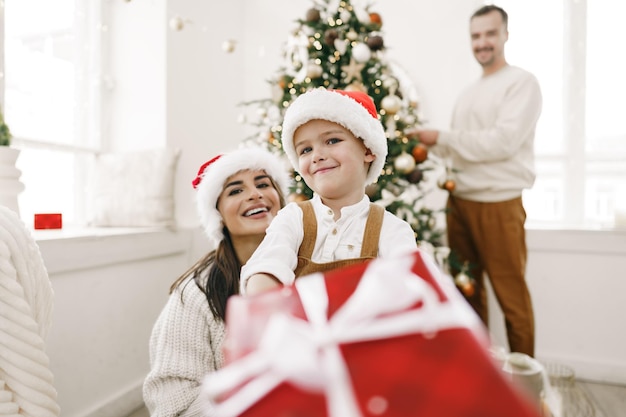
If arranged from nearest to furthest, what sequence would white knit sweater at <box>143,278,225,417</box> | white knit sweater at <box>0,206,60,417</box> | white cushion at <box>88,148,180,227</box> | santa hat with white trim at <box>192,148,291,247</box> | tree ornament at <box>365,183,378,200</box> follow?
white knit sweater at <box>0,206,60,417</box> < white knit sweater at <box>143,278,225,417</box> < santa hat with white trim at <box>192,148,291,247</box> < tree ornament at <box>365,183,378,200</box> < white cushion at <box>88,148,180,227</box>

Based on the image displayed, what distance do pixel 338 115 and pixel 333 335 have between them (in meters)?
0.55

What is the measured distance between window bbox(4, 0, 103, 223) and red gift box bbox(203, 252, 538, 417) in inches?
93.2

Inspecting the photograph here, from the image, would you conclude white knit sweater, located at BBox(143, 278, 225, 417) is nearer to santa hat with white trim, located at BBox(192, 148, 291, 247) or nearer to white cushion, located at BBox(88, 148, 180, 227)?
santa hat with white trim, located at BBox(192, 148, 291, 247)

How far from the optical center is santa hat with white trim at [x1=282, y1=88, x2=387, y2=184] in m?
0.84

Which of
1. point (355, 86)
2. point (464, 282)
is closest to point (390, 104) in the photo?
point (355, 86)

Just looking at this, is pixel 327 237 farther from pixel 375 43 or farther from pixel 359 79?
pixel 375 43

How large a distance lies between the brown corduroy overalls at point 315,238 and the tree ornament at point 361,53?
4.81ft

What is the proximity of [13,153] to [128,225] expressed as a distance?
1.02 m

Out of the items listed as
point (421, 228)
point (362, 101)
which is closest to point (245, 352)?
point (362, 101)

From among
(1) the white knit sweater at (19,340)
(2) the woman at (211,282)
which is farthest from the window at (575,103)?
(1) the white knit sweater at (19,340)

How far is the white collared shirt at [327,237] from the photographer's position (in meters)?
0.77

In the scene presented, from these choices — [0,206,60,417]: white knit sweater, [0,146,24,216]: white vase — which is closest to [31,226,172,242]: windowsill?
[0,146,24,216]: white vase

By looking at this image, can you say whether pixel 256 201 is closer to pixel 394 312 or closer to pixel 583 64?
pixel 394 312

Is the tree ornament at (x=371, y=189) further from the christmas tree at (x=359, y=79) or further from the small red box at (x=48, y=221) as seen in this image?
the small red box at (x=48, y=221)
